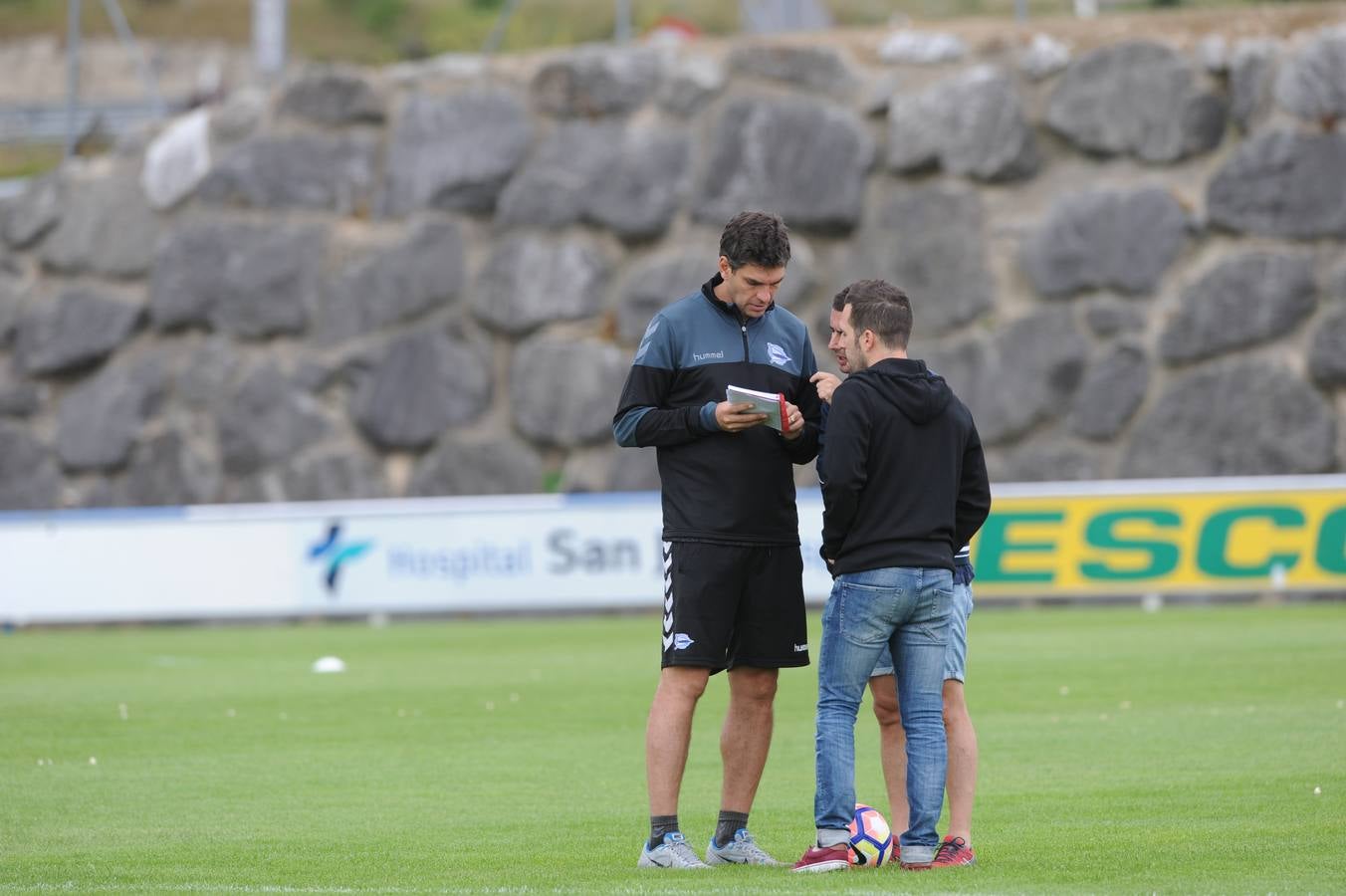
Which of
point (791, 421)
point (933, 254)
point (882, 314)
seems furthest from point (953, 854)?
point (933, 254)

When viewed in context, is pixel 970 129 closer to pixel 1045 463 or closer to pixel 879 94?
pixel 879 94

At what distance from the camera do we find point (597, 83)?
3017 cm

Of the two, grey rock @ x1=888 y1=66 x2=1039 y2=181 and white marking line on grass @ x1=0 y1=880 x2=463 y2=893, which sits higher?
grey rock @ x1=888 y1=66 x2=1039 y2=181

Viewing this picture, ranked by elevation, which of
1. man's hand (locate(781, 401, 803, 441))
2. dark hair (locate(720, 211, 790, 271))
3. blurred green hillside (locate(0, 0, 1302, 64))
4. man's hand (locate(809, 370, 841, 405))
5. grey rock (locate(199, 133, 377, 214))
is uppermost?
blurred green hillside (locate(0, 0, 1302, 64))

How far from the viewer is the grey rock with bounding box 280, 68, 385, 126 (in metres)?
31.2

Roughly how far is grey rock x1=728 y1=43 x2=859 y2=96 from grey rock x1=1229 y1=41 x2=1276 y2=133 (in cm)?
541

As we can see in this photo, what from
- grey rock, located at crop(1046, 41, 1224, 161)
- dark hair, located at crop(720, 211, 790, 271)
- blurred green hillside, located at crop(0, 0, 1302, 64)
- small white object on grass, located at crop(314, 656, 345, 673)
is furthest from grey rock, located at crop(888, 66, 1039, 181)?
dark hair, located at crop(720, 211, 790, 271)

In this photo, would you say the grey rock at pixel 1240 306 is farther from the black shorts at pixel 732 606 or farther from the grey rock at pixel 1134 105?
the black shorts at pixel 732 606

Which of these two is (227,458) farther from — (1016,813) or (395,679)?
(1016,813)

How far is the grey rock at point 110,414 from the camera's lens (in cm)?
3084

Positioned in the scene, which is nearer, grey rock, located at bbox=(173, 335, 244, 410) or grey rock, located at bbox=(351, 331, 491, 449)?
grey rock, located at bbox=(351, 331, 491, 449)

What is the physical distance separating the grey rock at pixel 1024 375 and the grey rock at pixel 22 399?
48.6 ft

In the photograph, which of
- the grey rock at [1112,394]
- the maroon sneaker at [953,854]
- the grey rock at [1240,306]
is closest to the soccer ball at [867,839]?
the maroon sneaker at [953,854]

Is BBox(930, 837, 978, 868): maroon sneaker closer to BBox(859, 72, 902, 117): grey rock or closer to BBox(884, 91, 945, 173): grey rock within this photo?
BBox(884, 91, 945, 173): grey rock
